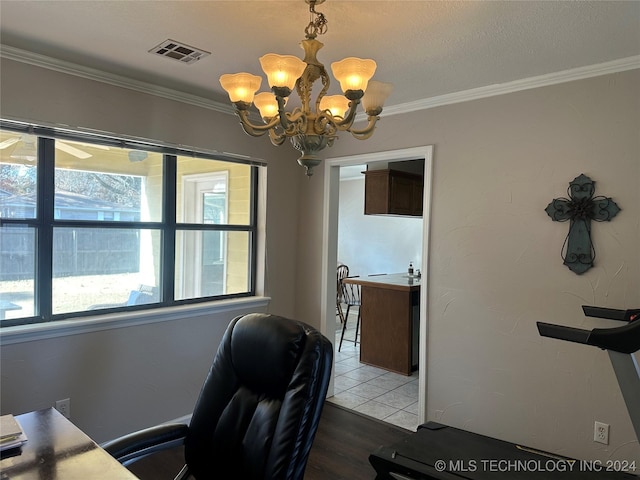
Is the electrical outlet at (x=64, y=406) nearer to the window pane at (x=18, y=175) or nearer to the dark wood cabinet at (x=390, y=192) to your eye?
the window pane at (x=18, y=175)

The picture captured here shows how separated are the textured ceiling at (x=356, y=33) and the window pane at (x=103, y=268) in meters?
1.05

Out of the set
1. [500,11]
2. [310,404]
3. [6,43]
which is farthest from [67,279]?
[500,11]

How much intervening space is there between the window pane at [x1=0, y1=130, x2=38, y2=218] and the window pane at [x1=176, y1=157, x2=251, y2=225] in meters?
0.94

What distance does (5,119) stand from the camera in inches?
93.6

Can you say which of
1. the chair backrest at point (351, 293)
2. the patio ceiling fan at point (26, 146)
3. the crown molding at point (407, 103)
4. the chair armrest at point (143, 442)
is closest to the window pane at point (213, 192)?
the crown molding at point (407, 103)

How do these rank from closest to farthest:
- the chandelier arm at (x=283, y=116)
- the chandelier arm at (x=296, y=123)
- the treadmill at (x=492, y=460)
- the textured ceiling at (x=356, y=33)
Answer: the chandelier arm at (x=283, y=116), the chandelier arm at (x=296, y=123), the textured ceiling at (x=356, y=33), the treadmill at (x=492, y=460)

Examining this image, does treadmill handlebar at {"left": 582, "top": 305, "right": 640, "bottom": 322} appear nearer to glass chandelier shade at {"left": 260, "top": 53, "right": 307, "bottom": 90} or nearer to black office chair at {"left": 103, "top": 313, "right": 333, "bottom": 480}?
black office chair at {"left": 103, "top": 313, "right": 333, "bottom": 480}

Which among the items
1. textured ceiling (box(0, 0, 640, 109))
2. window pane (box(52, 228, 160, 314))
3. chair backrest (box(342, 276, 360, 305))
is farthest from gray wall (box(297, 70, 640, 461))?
chair backrest (box(342, 276, 360, 305))

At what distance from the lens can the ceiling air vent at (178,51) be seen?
7.67 ft

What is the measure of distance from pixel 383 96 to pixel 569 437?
2.26 metres

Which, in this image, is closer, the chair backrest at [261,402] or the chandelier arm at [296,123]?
the chair backrest at [261,402]

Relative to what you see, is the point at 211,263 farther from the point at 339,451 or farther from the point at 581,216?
the point at 581,216

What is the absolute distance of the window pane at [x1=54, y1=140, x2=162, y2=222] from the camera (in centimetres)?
274

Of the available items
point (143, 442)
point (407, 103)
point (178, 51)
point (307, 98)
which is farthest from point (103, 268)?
point (407, 103)
